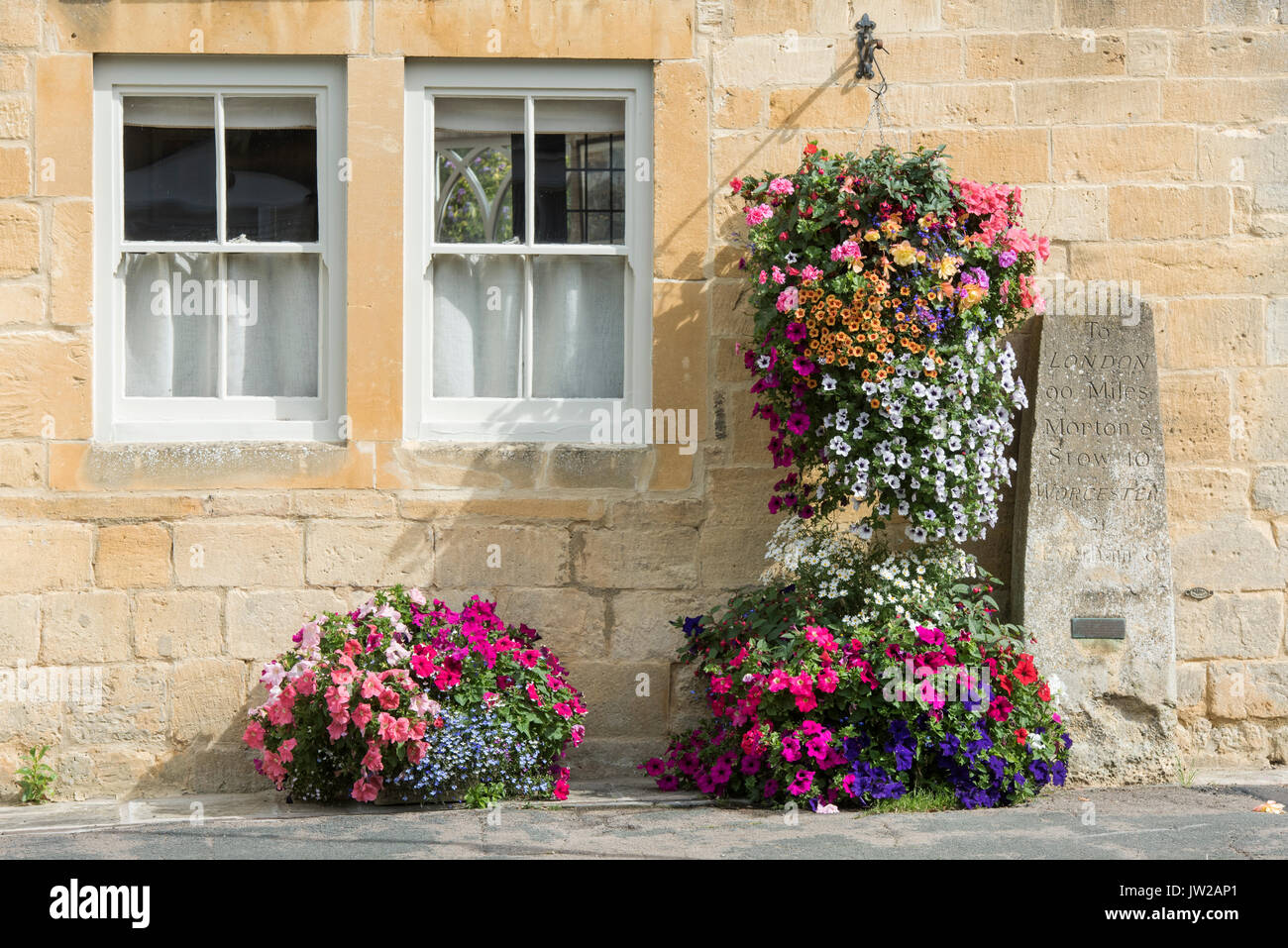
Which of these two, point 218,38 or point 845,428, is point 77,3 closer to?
point 218,38

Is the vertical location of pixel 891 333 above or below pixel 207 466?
above

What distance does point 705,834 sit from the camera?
472cm

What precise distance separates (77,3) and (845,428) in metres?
3.64

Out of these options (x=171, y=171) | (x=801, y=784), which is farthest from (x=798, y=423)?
(x=171, y=171)

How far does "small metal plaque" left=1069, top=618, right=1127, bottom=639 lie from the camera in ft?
18.3

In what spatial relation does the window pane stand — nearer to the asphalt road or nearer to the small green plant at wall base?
the small green plant at wall base

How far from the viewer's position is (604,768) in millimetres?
5812

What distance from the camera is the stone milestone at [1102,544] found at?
558cm

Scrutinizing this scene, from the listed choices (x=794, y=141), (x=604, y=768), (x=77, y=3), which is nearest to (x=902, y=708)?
(x=604, y=768)

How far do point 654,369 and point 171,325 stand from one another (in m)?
2.10

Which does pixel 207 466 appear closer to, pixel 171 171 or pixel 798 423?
pixel 171 171

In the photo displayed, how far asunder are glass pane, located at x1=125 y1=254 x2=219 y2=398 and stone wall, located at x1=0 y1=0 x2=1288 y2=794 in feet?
0.75

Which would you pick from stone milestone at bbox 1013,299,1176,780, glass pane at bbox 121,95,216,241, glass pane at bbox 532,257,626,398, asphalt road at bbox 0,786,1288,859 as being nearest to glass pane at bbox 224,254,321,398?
glass pane at bbox 121,95,216,241

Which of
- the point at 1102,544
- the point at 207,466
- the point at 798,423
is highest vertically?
the point at 798,423
